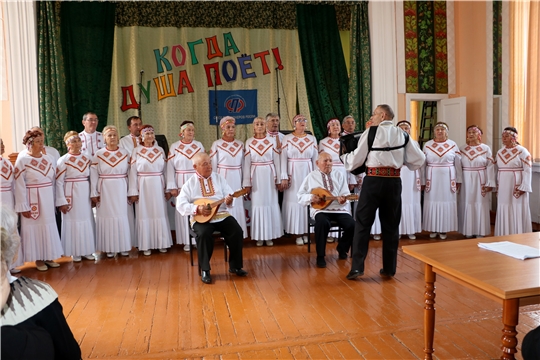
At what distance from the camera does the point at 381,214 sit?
14.7 ft

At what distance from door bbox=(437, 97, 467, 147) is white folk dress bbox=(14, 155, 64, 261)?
5815 millimetres

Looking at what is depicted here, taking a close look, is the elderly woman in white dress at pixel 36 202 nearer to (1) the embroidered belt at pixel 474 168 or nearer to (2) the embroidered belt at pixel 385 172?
(2) the embroidered belt at pixel 385 172

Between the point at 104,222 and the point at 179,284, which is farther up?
the point at 104,222

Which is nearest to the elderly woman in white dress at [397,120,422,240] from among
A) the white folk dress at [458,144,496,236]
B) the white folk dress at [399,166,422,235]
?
the white folk dress at [399,166,422,235]

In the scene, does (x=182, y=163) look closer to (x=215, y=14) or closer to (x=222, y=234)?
(x=222, y=234)

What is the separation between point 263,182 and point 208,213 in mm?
1483

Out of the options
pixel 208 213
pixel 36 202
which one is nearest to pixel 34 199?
pixel 36 202

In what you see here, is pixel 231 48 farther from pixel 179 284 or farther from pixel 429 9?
pixel 179 284

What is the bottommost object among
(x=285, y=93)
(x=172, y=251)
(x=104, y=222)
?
(x=172, y=251)

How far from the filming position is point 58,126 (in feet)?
22.4

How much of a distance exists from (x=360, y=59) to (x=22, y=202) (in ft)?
17.4

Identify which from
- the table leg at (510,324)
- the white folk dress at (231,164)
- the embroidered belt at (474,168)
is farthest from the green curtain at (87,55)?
the table leg at (510,324)

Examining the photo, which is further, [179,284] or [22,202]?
[22,202]

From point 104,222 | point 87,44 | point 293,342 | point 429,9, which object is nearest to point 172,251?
point 104,222
